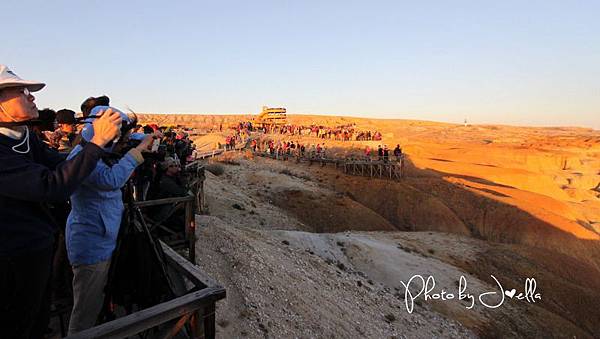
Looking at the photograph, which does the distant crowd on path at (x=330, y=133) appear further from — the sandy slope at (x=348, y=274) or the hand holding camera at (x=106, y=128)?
the hand holding camera at (x=106, y=128)

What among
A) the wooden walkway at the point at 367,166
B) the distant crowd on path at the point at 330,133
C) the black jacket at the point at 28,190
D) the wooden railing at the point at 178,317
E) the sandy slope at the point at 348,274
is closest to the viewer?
the black jacket at the point at 28,190

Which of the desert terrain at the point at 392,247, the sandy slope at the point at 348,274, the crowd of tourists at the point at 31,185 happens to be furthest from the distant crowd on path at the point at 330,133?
the crowd of tourists at the point at 31,185

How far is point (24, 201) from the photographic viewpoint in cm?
203

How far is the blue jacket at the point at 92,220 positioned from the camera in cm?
277

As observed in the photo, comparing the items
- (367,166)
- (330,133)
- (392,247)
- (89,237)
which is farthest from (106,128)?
(330,133)

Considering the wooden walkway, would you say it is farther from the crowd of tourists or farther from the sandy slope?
the crowd of tourists

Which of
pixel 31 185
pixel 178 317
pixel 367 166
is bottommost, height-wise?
pixel 367 166

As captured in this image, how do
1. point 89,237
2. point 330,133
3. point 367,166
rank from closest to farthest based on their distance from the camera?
1. point 89,237
2. point 367,166
3. point 330,133

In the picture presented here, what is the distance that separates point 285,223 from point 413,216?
39.1 feet

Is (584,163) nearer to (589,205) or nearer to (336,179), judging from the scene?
(589,205)

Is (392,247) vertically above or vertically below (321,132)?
below

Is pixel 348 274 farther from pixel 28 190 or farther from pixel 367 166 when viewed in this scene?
pixel 367 166

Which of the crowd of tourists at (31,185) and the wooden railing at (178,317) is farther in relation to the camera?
the wooden railing at (178,317)

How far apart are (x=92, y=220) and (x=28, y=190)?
40.8 inches
